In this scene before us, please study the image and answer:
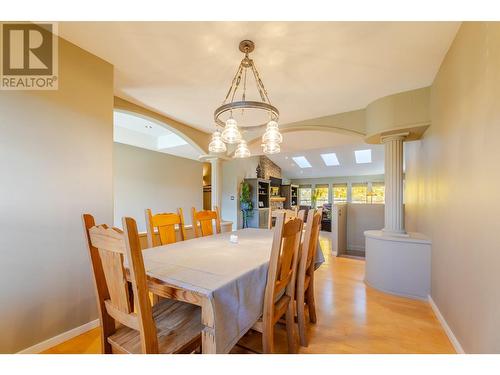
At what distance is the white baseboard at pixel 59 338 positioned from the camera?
5.43ft

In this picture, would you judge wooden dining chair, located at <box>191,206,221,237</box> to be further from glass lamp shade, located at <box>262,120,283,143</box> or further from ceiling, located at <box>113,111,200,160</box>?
ceiling, located at <box>113,111,200,160</box>

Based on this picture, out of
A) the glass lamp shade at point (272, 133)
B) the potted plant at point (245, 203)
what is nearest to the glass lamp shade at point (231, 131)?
the glass lamp shade at point (272, 133)

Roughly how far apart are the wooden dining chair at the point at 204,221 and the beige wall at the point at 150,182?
3.26 metres

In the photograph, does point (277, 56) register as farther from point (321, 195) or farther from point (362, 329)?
point (321, 195)

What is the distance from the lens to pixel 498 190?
1.21m

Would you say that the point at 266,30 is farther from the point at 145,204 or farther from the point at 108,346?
the point at 145,204

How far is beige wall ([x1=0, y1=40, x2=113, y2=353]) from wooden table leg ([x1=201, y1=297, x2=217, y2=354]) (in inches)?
60.0

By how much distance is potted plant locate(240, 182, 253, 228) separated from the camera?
688 centimetres

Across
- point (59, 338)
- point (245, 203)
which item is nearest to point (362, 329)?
point (59, 338)

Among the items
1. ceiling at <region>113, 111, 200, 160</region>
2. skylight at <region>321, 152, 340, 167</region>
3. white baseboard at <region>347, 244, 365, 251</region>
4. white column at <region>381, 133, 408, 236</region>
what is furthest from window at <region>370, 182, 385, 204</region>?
ceiling at <region>113, 111, 200, 160</region>

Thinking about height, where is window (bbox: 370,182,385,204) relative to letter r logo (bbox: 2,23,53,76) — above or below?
below

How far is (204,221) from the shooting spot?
2.69 meters

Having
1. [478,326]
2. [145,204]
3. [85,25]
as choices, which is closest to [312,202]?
[145,204]

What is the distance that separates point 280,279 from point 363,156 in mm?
7938
